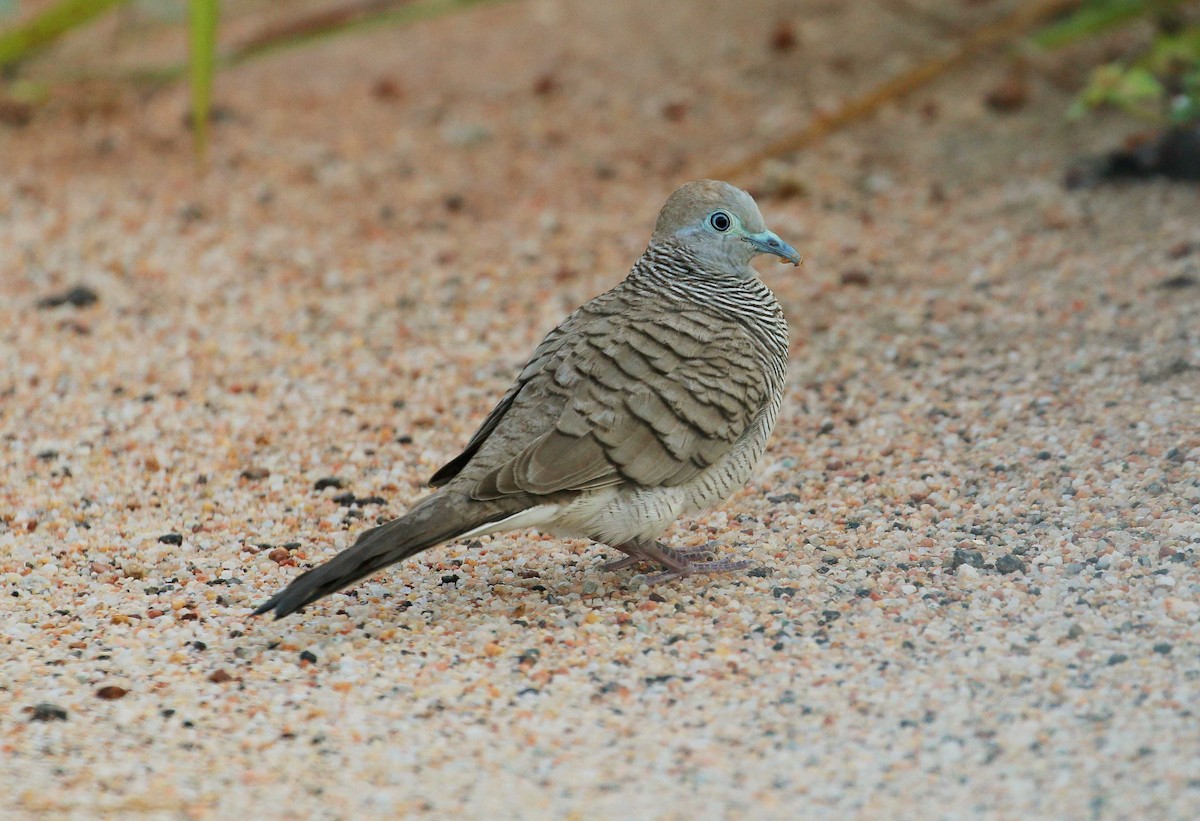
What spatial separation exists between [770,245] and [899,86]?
3.69 metres

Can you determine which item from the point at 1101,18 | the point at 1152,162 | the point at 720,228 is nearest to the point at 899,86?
the point at 1101,18

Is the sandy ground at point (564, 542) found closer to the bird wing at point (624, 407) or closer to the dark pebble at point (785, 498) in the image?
the dark pebble at point (785, 498)

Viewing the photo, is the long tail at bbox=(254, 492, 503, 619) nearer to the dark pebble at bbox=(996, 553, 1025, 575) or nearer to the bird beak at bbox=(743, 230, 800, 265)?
the bird beak at bbox=(743, 230, 800, 265)

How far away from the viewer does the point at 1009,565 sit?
13.1 feet

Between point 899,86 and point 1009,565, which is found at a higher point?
point 899,86

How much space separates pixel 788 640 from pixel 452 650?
896 mm

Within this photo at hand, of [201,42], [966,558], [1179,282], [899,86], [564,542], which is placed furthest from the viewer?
[899,86]

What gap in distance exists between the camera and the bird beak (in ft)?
14.3

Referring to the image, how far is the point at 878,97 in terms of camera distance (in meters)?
7.61

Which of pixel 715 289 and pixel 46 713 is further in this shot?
pixel 715 289

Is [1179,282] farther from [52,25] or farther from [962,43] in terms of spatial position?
[52,25]

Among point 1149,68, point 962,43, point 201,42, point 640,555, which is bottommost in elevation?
point 640,555

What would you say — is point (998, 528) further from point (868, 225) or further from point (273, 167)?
point (273, 167)

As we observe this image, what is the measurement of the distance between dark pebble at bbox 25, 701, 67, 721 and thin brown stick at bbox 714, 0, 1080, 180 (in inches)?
181
